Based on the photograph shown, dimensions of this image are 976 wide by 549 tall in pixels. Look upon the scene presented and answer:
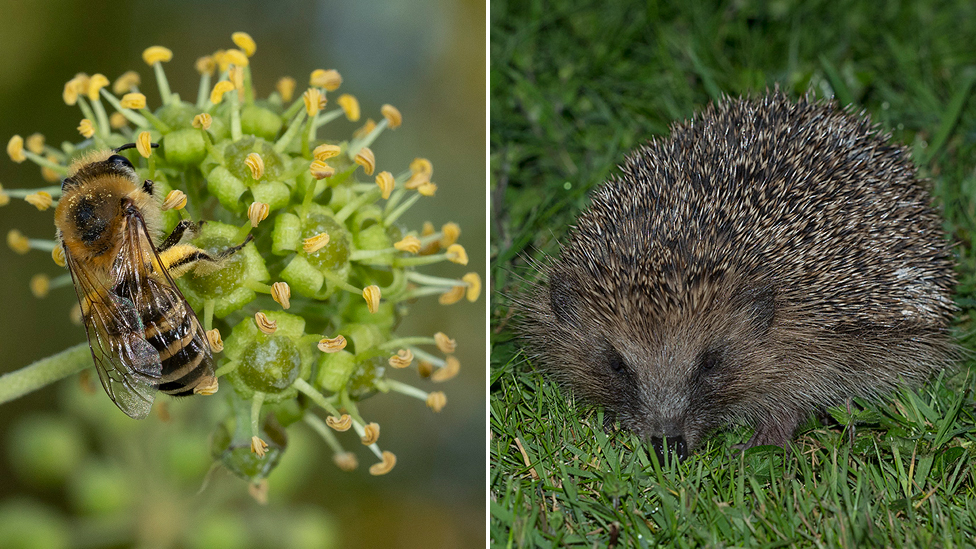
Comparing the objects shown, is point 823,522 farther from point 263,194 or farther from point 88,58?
point 88,58

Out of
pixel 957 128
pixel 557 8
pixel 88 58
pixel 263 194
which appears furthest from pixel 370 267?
pixel 957 128

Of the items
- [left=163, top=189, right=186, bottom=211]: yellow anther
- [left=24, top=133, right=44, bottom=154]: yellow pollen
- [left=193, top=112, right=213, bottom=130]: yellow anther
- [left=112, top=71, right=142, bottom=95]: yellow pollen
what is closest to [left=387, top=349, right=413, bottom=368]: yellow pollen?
[left=163, top=189, right=186, bottom=211]: yellow anther

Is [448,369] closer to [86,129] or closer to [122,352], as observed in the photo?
[122,352]

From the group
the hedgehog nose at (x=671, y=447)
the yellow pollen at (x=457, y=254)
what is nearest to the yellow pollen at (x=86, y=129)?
the yellow pollen at (x=457, y=254)

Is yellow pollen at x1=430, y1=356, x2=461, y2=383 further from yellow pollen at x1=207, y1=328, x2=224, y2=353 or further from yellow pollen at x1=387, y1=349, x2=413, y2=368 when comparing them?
yellow pollen at x1=207, y1=328, x2=224, y2=353

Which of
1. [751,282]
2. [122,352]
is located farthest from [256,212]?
[751,282]

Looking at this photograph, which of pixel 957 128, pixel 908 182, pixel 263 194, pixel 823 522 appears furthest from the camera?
pixel 957 128

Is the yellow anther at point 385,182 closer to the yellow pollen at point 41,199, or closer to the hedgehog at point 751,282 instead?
the yellow pollen at point 41,199
